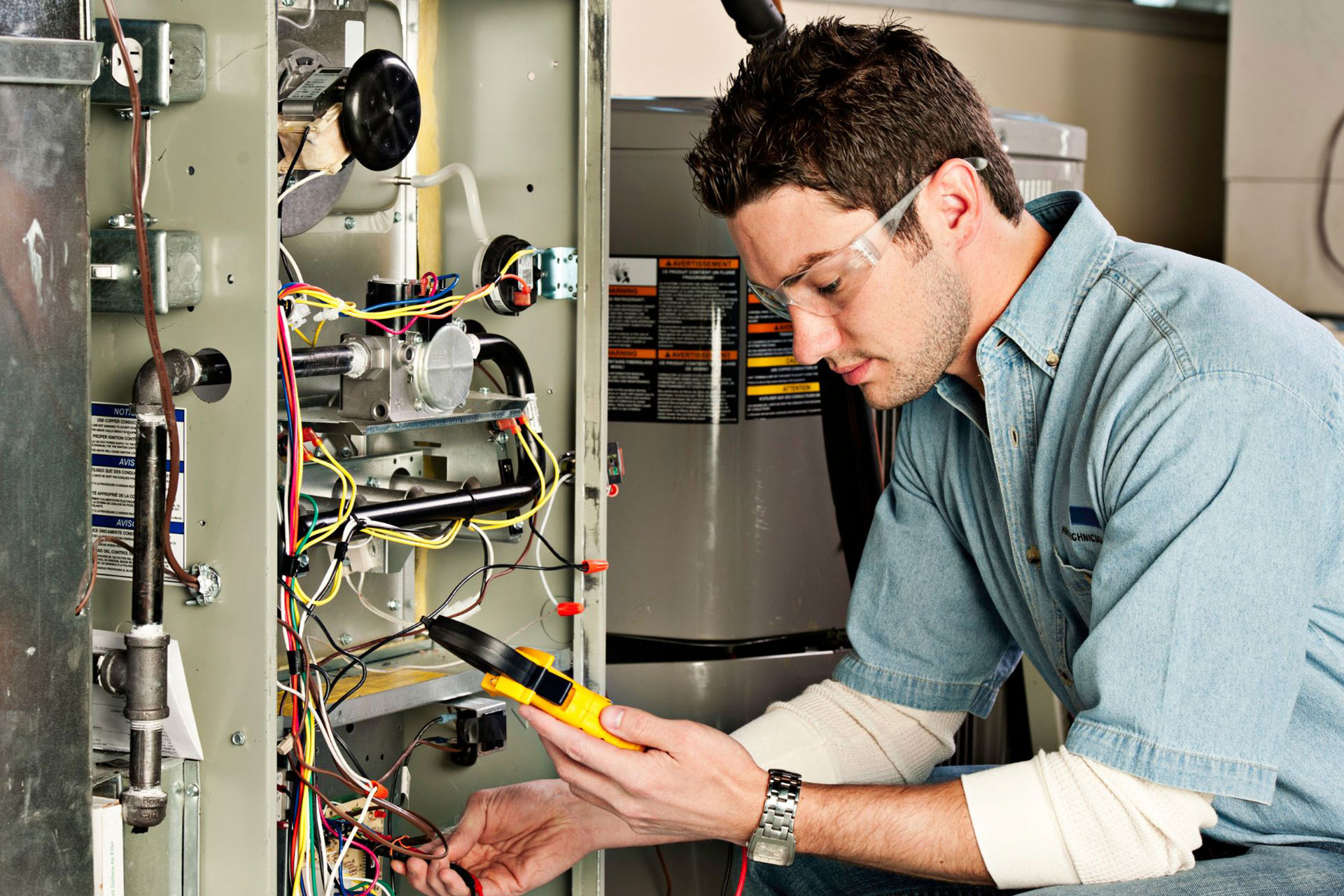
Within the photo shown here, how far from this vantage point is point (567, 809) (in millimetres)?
1443

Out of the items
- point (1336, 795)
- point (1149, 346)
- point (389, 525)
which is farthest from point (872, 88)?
point (1336, 795)

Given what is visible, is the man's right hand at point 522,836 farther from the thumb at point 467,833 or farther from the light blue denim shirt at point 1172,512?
the light blue denim shirt at point 1172,512

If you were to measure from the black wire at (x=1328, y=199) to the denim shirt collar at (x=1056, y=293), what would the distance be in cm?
199

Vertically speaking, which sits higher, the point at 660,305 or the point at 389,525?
the point at 660,305

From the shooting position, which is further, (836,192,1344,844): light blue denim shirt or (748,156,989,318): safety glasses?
(748,156,989,318): safety glasses

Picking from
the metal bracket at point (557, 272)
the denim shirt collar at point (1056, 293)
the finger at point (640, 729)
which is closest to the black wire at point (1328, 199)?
the denim shirt collar at point (1056, 293)

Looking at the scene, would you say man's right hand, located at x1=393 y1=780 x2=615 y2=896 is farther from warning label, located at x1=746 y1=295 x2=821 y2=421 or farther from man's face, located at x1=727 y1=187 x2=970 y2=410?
warning label, located at x1=746 y1=295 x2=821 y2=421

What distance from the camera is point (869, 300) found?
1.30 m

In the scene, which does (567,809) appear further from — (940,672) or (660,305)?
(660,305)

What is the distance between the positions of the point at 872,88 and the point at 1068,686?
0.71 metres

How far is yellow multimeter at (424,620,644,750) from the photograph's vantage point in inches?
45.6

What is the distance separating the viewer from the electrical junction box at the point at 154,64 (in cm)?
106

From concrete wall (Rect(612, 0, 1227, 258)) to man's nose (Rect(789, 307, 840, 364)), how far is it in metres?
→ 1.81

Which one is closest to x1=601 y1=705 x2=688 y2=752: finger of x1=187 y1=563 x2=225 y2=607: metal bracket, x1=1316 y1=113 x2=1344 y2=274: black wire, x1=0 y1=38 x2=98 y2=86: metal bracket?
x1=187 y1=563 x2=225 y2=607: metal bracket
